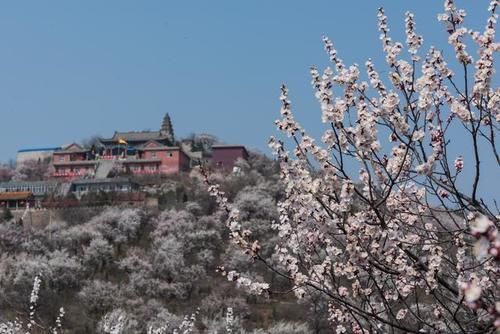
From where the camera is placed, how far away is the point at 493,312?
1.79 m

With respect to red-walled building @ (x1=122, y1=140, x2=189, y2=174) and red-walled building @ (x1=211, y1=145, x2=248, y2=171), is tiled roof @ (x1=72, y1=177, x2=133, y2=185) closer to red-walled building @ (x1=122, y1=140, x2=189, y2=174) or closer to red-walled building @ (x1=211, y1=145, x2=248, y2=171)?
red-walled building @ (x1=122, y1=140, x2=189, y2=174)

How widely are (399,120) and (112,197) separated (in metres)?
51.1

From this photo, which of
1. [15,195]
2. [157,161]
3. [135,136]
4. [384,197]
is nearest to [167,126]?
[135,136]

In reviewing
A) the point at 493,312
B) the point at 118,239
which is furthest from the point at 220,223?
the point at 493,312

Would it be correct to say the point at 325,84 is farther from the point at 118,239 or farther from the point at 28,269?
the point at 118,239

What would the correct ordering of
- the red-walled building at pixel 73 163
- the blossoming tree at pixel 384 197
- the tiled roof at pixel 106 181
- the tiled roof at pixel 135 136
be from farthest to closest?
the tiled roof at pixel 135 136 < the red-walled building at pixel 73 163 < the tiled roof at pixel 106 181 < the blossoming tree at pixel 384 197

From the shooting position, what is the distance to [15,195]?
193 feet

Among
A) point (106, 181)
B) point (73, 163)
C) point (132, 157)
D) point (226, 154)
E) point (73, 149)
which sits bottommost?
point (106, 181)

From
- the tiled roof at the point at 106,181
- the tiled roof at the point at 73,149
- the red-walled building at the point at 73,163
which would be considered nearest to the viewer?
the tiled roof at the point at 106,181

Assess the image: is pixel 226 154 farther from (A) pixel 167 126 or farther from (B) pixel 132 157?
(A) pixel 167 126

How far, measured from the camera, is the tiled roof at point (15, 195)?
58.2 m

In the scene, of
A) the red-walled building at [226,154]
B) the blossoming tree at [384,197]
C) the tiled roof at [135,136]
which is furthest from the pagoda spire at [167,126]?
the blossoming tree at [384,197]

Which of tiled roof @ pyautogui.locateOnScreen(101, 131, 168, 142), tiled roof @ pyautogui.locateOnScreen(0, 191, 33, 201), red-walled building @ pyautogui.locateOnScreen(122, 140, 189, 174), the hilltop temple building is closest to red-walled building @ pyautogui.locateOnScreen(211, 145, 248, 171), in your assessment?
the hilltop temple building

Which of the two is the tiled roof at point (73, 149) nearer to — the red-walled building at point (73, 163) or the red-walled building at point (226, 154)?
the red-walled building at point (73, 163)
